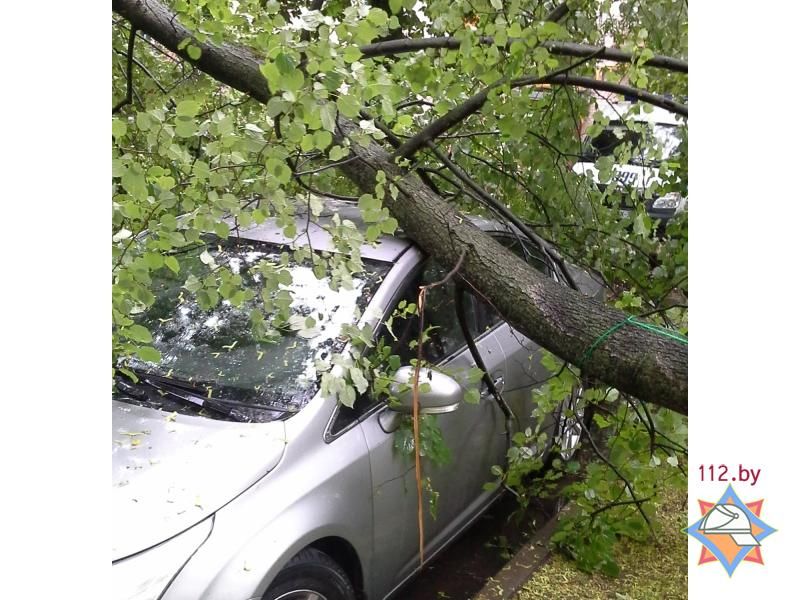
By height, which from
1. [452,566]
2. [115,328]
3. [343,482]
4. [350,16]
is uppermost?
[350,16]

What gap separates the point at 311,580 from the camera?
231cm

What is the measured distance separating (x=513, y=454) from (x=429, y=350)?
54cm

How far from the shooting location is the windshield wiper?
2.52 meters

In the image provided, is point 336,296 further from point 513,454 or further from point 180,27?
point 180,27

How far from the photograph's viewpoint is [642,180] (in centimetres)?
353

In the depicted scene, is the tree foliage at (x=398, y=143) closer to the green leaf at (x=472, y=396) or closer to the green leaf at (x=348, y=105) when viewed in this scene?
the green leaf at (x=348, y=105)

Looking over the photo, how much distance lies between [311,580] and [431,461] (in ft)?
2.54

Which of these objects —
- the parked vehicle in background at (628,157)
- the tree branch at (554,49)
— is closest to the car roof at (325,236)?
the tree branch at (554,49)

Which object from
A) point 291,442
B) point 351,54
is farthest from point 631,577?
point 351,54

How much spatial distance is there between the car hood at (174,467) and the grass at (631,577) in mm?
1399

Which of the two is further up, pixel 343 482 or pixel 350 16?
pixel 350 16

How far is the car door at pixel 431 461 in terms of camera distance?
105 inches
